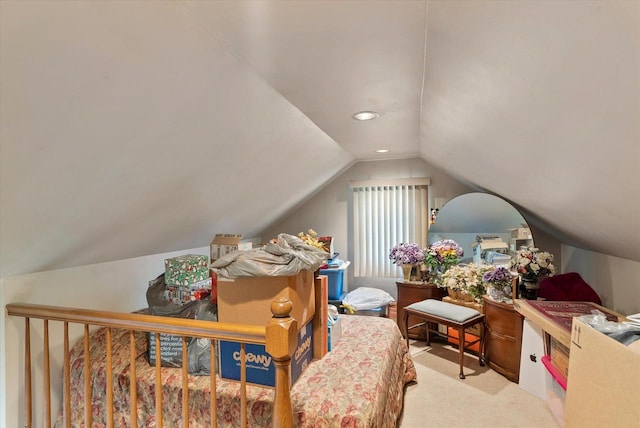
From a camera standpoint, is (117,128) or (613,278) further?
(613,278)

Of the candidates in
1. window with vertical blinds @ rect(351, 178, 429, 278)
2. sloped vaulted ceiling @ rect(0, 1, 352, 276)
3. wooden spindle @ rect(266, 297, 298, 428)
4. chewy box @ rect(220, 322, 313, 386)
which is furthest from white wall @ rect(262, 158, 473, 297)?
wooden spindle @ rect(266, 297, 298, 428)

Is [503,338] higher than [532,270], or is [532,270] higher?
[532,270]

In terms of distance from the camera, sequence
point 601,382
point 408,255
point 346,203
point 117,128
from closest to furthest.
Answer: point 601,382, point 117,128, point 408,255, point 346,203

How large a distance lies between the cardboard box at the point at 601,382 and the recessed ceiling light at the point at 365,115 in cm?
166

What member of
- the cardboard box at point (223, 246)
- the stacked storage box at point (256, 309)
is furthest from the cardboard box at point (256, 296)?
the cardboard box at point (223, 246)

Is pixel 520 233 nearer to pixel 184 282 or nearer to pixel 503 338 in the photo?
pixel 503 338

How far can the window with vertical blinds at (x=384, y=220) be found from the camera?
4.09 meters

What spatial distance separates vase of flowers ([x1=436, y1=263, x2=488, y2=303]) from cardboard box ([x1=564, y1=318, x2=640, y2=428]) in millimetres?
1813

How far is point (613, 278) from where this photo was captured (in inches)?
98.4

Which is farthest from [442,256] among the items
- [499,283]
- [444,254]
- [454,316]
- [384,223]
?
[384,223]

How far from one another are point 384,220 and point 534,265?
1.83m

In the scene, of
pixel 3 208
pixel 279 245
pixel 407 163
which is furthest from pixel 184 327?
pixel 407 163

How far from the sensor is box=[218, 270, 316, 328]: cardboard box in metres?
1.53

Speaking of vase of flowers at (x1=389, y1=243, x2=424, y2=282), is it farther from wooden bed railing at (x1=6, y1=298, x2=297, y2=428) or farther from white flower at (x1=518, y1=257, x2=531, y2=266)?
wooden bed railing at (x1=6, y1=298, x2=297, y2=428)
